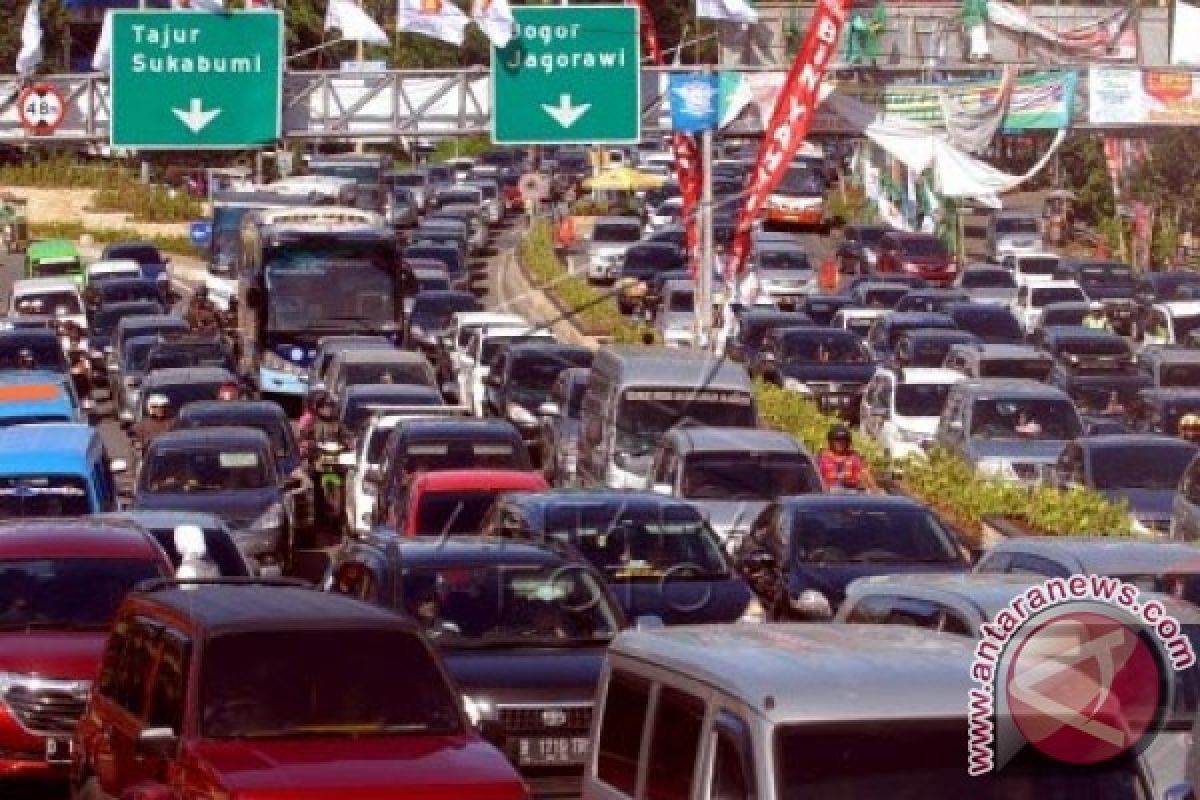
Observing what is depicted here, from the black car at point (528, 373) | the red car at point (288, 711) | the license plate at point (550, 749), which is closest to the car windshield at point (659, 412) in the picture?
the black car at point (528, 373)

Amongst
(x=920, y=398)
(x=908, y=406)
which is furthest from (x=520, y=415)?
(x=920, y=398)

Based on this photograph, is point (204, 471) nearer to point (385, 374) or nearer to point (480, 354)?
point (385, 374)

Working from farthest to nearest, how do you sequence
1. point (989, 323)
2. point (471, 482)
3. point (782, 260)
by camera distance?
point (782, 260) → point (989, 323) → point (471, 482)

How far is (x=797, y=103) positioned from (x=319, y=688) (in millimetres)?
25351

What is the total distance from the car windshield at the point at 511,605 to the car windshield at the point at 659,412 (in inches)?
511

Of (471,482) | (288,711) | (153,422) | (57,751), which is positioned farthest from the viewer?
(153,422)

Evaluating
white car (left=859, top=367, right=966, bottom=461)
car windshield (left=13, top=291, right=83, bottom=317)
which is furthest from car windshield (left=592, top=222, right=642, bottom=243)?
white car (left=859, top=367, right=966, bottom=461)

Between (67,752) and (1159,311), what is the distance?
3809 centimetres

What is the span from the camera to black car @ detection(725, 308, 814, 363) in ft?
158

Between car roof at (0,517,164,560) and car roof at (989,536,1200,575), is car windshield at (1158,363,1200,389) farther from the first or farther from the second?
car roof at (0,517,164,560)

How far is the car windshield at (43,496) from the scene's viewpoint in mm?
24891

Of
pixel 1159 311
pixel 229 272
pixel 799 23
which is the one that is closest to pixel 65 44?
pixel 799 23

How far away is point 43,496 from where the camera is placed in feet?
82.3

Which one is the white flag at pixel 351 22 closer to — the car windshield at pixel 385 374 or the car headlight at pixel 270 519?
the car windshield at pixel 385 374
